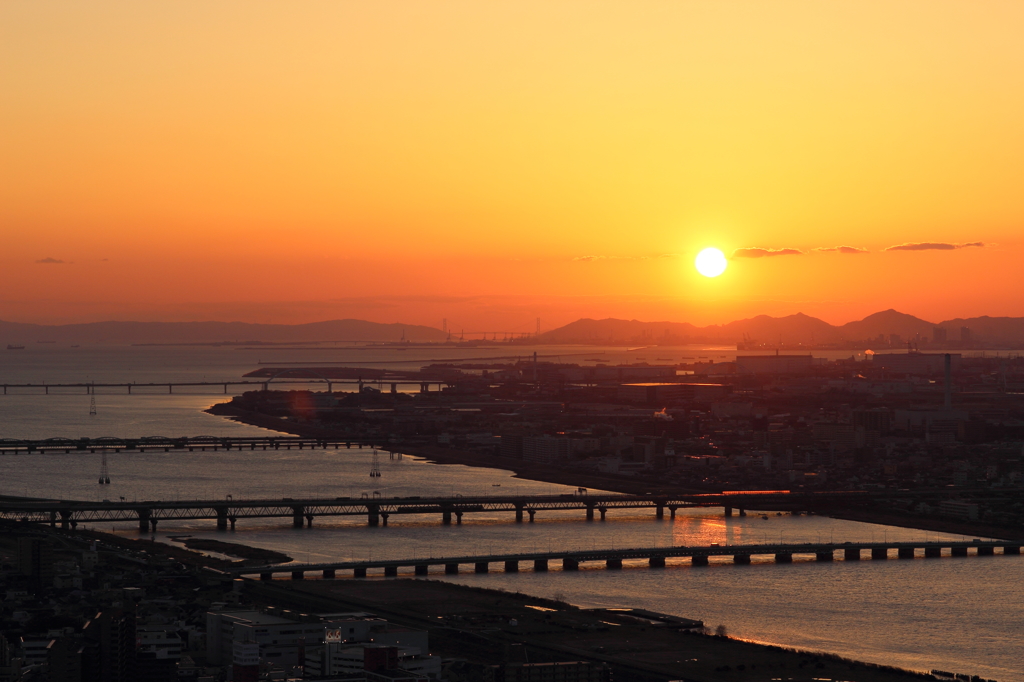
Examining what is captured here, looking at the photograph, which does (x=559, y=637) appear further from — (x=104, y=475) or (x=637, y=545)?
(x=104, y=475)

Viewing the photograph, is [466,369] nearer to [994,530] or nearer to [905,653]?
[994,530]

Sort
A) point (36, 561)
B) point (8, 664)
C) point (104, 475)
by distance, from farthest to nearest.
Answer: point (104, 475) → point (36, 561) → point (8, 664)

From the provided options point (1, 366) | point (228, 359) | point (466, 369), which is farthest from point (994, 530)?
point (228, 359)

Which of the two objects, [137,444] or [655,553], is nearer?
[655,553]

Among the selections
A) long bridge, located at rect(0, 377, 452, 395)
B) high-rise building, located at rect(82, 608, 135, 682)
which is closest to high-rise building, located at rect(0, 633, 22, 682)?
high-rise building, located at rect(82, 608, 135, 682)

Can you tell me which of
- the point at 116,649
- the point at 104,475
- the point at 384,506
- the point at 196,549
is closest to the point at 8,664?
the point at 116,649

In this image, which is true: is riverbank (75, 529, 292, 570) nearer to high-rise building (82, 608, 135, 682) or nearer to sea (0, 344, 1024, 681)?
sea (0, 344, 1024, 681)
